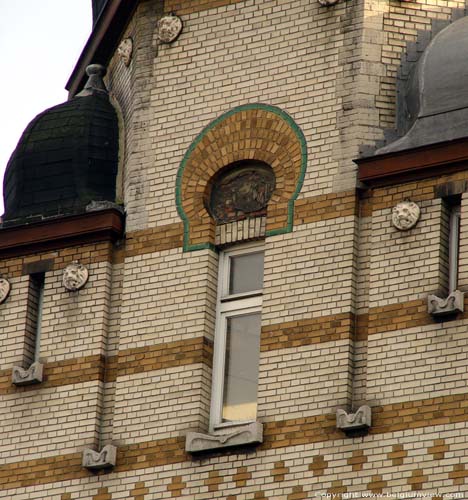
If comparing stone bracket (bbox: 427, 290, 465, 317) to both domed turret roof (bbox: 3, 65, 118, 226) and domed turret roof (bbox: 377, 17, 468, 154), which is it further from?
domed turret roof (bbox: 3, 65, 118, 226)

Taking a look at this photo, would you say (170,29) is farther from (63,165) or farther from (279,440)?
(279,440)

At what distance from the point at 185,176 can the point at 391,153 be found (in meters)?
2.78

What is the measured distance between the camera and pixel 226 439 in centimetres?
2523

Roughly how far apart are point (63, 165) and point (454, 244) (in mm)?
5377

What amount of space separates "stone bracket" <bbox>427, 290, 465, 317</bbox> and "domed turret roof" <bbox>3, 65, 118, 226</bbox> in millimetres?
4954

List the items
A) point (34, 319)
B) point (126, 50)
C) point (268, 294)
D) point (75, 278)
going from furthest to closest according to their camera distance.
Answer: point (126, 50), point (34, 319), point (75, 278), point (268, 294)

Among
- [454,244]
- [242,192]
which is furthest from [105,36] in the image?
[454,244]

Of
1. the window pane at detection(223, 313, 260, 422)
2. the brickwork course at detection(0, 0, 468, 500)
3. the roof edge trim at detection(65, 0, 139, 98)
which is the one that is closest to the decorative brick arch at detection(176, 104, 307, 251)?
the brickwork course at detection(0, 0, 468, 500)

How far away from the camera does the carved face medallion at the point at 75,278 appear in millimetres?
27047

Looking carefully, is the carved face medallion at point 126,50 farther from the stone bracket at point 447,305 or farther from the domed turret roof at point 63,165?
the stone bracket at point 447,305

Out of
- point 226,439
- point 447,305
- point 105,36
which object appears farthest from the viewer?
point 105,36

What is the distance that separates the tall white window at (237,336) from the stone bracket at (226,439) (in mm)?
343

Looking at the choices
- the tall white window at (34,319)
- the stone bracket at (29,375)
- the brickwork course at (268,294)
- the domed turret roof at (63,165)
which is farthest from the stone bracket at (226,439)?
the domed turret roof at (63,165)

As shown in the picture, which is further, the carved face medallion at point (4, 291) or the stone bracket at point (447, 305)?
the carved face medallion at point (4, 291)
